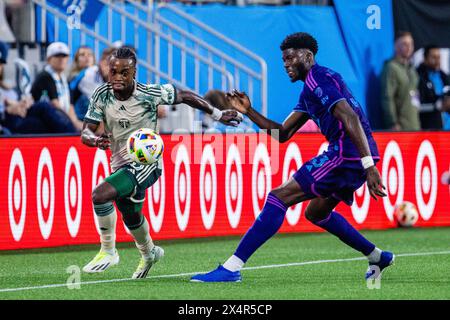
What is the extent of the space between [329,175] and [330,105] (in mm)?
615

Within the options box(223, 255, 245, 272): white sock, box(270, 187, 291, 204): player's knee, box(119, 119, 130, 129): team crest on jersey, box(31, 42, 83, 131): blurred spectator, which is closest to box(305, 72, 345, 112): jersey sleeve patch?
box(270, 187, 291, 204): player's knee

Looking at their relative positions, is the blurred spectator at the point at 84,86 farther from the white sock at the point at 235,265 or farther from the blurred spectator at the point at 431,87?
the white sock at the point at 235,265

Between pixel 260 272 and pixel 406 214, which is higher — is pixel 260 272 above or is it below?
below

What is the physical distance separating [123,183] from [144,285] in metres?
0.96

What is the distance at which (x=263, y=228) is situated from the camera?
35.3 feet

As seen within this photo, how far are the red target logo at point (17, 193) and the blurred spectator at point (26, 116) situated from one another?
69.9 inches

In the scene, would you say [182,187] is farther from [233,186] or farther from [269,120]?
[269,120]

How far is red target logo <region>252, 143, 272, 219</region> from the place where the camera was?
16.4 meters

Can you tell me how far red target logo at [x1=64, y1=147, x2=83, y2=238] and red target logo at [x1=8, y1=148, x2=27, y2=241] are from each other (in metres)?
0.52

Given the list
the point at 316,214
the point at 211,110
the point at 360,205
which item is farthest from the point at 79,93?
the point at 316,214

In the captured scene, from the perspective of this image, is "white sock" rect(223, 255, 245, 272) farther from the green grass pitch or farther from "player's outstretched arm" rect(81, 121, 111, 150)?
"player's outstretched arm" rect(81, 121, 111, 150)

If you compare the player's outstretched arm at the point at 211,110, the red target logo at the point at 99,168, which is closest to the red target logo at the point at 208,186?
the red target logo at the point at 99,168

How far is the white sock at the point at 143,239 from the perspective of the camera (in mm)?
11391
